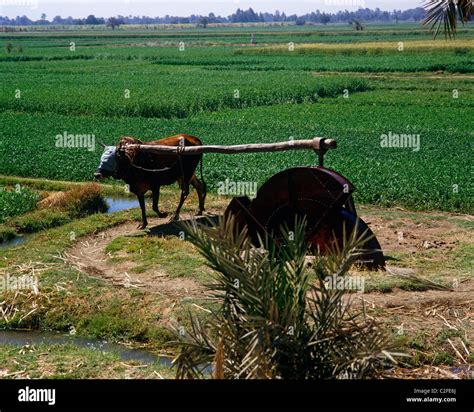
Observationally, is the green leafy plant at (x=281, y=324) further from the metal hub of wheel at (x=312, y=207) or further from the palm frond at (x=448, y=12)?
the palm frond at (x=448, y=12)

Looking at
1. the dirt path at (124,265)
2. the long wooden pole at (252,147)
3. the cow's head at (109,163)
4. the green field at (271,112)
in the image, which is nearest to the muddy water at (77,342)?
the dirt path at (124,265)

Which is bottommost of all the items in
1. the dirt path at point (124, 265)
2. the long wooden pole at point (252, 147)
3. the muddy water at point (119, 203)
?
the dirt path at point (124, 265)

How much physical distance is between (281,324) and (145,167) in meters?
8.50

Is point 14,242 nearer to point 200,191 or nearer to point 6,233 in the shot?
point 6,233

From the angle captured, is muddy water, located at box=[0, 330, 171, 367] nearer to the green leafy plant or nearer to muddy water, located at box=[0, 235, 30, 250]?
the green leafy plant

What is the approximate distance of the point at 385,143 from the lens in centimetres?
2314

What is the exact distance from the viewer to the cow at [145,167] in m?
14.6

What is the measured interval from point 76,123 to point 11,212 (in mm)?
13361

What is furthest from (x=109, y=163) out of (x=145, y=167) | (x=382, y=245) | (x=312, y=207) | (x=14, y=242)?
(x=382, y=245)

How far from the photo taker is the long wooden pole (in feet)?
37.6

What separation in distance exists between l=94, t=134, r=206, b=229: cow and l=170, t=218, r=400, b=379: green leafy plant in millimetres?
7530

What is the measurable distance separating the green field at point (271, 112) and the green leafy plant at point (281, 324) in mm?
9206
